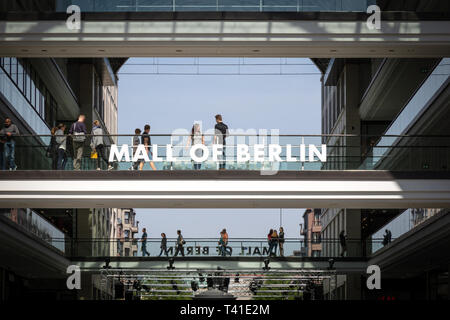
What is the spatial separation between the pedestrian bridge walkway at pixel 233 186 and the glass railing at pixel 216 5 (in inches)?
209

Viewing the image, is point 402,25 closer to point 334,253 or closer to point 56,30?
point 56,30

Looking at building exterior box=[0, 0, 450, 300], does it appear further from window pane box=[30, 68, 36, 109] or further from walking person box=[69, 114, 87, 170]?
walking person box=[69, 114, 87, 170]

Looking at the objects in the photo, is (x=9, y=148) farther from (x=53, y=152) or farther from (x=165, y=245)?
(x=165, y=245)

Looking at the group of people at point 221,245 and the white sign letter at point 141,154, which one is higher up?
the white sign letter at point 141,154

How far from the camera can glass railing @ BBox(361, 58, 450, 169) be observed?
2902 centimetres

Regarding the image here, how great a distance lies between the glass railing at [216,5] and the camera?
28172 mm

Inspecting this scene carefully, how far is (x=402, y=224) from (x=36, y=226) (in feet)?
50.5

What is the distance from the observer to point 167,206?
29.5m

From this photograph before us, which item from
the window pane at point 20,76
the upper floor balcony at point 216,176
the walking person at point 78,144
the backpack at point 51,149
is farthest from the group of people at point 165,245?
the backpack at point 51,149

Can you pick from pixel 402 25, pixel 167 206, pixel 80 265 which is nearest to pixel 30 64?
pixel 80 265

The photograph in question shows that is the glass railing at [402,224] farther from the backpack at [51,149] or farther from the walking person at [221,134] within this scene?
the backpack at [51,149]

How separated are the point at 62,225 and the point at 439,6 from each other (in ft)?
77.3

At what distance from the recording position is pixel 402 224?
37.2 metres

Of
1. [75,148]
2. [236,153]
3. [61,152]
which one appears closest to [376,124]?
[236,153]
